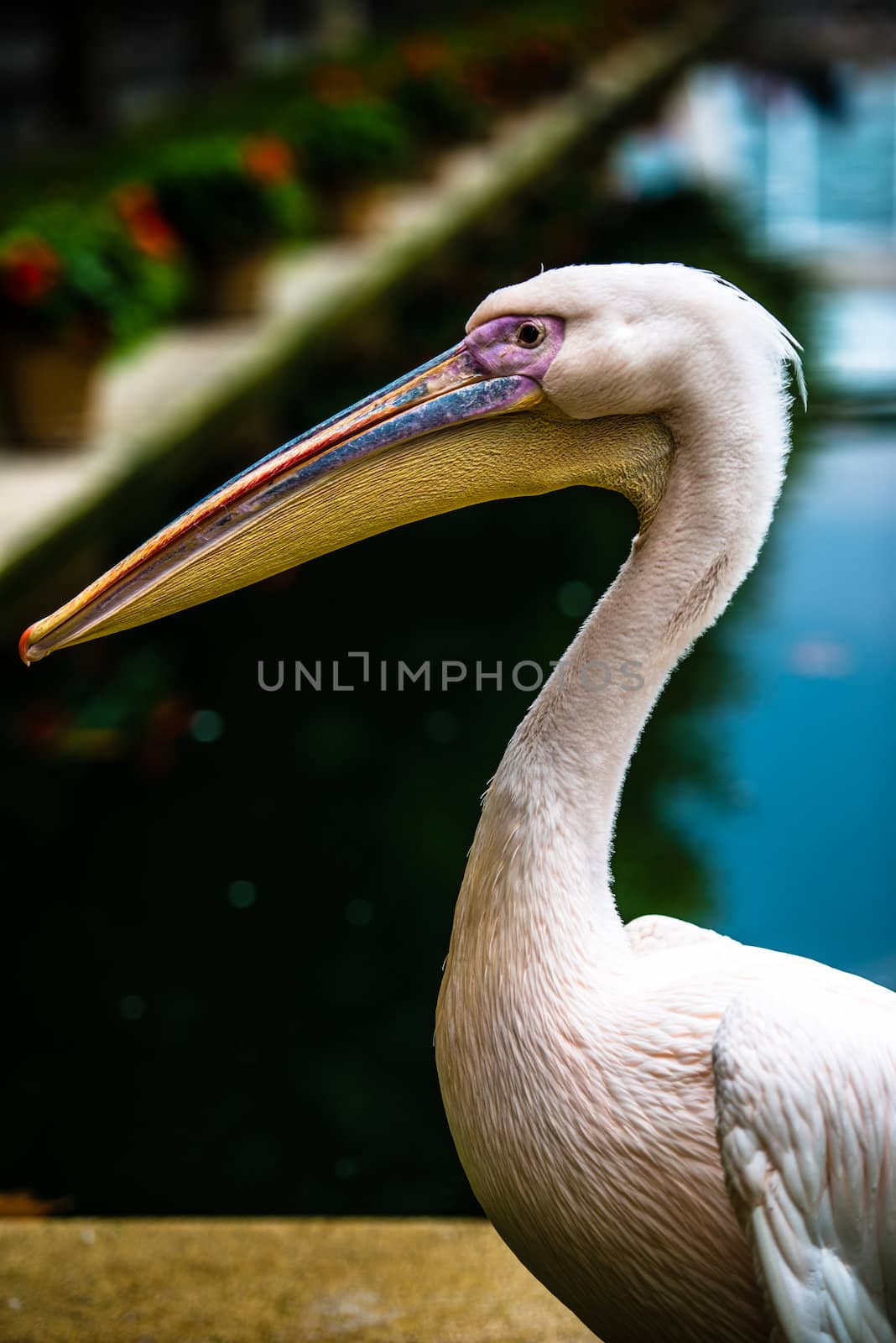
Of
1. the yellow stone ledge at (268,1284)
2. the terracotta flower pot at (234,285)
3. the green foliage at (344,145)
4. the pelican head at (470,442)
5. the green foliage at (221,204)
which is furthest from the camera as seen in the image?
the green foliage at (344,145)

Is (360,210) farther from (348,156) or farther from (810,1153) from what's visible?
(810,1153)

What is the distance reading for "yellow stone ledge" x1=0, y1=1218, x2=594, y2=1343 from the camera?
7.16 feet

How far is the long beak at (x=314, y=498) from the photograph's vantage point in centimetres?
174

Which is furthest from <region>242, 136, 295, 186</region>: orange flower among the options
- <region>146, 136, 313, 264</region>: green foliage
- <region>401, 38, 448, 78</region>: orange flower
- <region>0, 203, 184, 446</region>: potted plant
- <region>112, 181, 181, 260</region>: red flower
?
<region>401, 38, 448, 78</region>: orange flower

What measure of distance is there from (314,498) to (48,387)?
5148 millimetres

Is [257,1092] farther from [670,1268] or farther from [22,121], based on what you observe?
[22,121]

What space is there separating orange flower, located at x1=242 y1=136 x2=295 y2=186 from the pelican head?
7.61 meters

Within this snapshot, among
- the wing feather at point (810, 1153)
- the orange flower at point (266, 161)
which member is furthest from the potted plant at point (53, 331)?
the wing feather at point (810, 1153)

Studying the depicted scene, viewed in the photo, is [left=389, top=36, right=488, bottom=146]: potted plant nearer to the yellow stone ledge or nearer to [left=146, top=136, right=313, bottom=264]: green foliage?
[left=146, top=136, right=313, bottom=264]: green foliage

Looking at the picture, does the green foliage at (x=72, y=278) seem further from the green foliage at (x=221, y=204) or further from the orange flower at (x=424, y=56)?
the orange flower at (x=424, y=56)

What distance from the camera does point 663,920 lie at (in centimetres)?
201

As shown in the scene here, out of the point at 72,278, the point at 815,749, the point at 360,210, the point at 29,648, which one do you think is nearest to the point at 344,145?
the point at 360,210

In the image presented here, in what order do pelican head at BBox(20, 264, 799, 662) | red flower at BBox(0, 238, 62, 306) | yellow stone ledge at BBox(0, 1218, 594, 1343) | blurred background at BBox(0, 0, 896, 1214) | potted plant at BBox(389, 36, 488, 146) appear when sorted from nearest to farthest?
1. pelican head at BBox(20, 264, 799, 662)
2. yellow stone ledge at BBox(0, 1218, 594, 1343)
3. blurred background at BBox(0, 0, 896, 1214)
4. red flower at BBox(0, 238, 62, 306)
5. potted plant at BBox(389, 36, 488, 146)

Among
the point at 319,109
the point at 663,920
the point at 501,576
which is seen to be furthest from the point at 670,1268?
the point at 319,109
